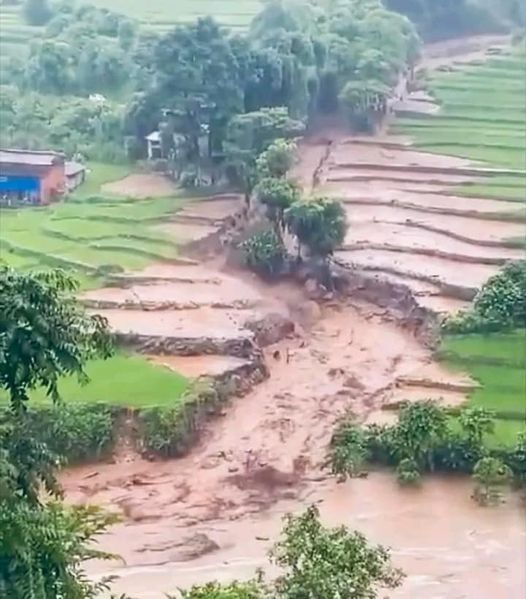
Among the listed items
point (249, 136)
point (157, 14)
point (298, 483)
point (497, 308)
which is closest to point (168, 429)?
point (298, 483)

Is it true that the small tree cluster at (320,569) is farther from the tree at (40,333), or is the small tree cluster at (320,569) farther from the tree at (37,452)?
the tree at (40,333)

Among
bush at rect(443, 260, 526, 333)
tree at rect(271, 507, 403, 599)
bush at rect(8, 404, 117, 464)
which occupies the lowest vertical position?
bush at rect(8, 404, 117, 464)

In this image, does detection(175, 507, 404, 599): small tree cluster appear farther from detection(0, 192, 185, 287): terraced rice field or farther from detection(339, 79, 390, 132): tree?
detection(339, 79, 390, 132): tree

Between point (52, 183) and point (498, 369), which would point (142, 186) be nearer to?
point (52, 183)

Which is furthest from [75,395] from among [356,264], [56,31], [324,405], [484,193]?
[56,31]

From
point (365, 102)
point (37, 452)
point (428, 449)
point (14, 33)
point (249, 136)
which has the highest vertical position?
point (14, 33)

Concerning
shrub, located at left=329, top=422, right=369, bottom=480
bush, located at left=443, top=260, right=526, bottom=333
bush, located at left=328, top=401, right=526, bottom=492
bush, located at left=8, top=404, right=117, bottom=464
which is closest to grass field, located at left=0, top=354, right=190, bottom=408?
bush, located at left=8, top=404, right=117, bottom=464

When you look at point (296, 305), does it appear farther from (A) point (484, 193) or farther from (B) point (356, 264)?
(A) point (484, 193)
